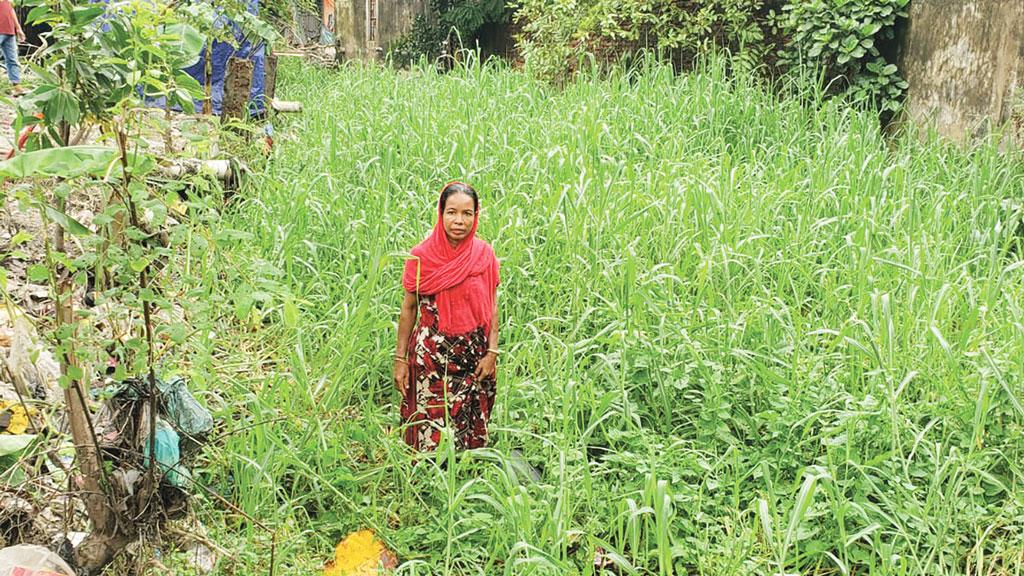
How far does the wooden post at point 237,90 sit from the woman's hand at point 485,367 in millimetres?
3823

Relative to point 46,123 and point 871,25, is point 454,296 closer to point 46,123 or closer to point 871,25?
point 46,123

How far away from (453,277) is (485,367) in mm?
368

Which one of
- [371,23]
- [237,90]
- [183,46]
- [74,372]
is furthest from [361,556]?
[371,23]

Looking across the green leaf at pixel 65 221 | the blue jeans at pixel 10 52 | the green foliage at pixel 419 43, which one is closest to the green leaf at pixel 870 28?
the green leaf at pixel 65 221

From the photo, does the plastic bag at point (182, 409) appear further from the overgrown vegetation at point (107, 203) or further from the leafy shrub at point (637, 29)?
the leafy shrub at point (637, 29)

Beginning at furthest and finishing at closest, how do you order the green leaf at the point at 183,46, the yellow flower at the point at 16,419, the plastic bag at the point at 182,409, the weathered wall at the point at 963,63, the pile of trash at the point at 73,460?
the weathered wall at the point at 963,63, the yellow flower at the point at 16,419, the plastic bag at the point at 182,409, the pile of trash at the point at 73,460, the green leaf at the point at 183,46

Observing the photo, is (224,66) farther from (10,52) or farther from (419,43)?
(419,43)

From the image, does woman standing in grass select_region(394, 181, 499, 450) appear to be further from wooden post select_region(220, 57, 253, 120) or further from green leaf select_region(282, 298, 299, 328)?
wooden post select_region(220, 57, 253, 120)

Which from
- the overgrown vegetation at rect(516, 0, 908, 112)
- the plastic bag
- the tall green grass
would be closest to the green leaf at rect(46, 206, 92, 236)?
the tall green grass

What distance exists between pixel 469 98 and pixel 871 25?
9.72 ft

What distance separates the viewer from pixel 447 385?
330cm

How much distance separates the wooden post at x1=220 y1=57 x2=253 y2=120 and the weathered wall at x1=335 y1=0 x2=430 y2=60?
870cm

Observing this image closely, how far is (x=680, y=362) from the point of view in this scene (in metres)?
3.42

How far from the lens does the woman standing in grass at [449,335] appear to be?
322 centimetres
